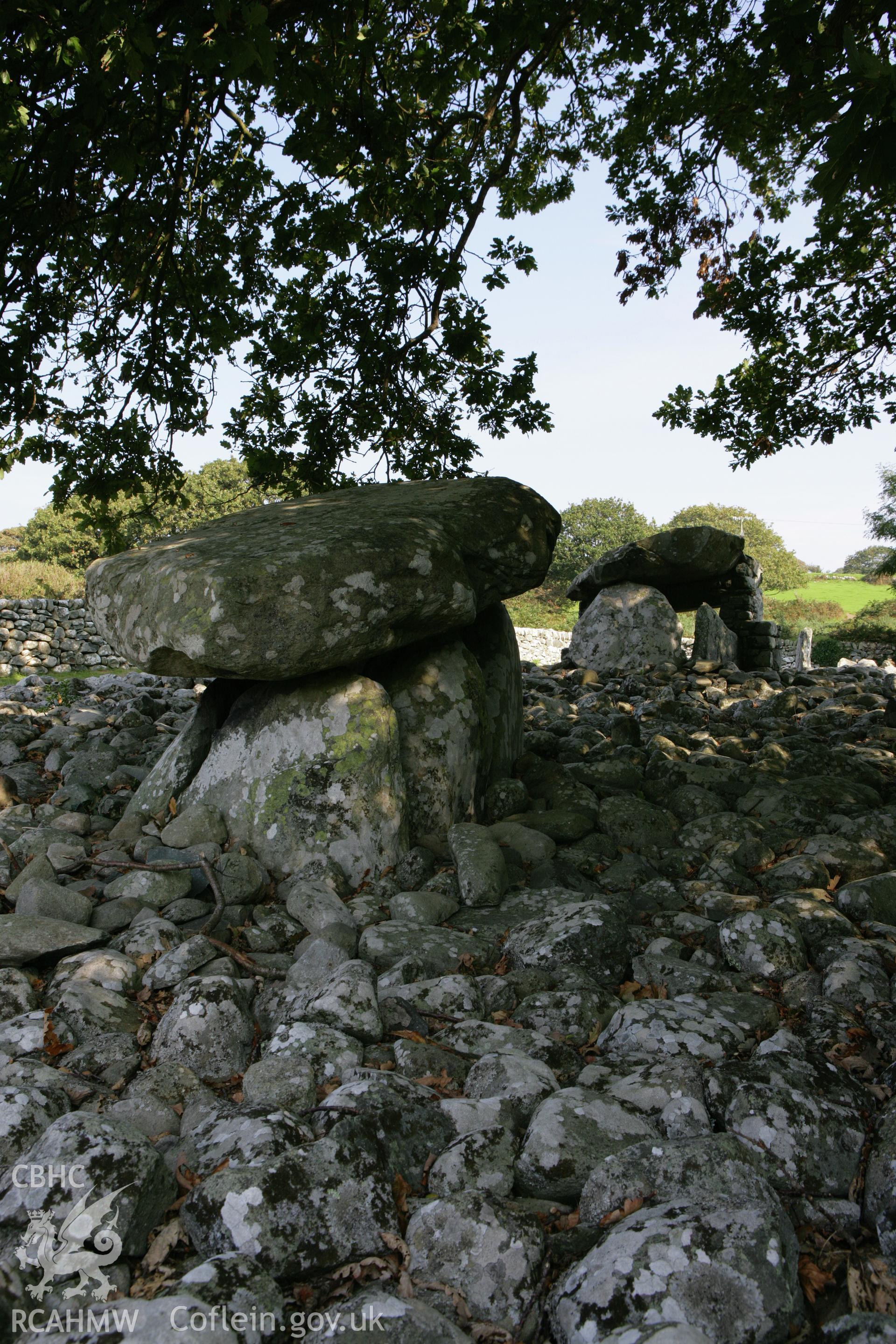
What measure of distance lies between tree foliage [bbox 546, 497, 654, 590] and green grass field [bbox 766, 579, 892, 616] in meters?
9.07

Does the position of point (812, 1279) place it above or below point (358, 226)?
below

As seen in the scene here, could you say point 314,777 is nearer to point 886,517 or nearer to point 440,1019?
point 440,1019

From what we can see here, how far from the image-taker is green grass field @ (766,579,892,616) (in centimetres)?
4947

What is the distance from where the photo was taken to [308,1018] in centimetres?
317

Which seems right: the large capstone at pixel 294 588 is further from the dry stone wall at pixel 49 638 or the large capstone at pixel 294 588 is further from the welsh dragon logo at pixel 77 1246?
the dry stone wall at pixel 49 638

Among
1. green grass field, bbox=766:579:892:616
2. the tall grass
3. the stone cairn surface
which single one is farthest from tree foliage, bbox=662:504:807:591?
the stone cairn surface

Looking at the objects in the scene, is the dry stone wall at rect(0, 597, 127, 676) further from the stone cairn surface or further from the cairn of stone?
the stone cairn surface

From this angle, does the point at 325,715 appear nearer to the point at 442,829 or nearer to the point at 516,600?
the point at 442,829

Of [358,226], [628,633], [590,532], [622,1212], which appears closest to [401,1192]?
[622,1212]

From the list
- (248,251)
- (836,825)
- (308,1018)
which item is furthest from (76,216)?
(836,825)

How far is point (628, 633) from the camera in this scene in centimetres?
1403

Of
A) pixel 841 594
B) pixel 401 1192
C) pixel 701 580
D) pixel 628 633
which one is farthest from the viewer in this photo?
pixel 841 594

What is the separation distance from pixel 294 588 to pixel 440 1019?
7.91 ft

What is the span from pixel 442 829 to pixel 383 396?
4.44 meters
